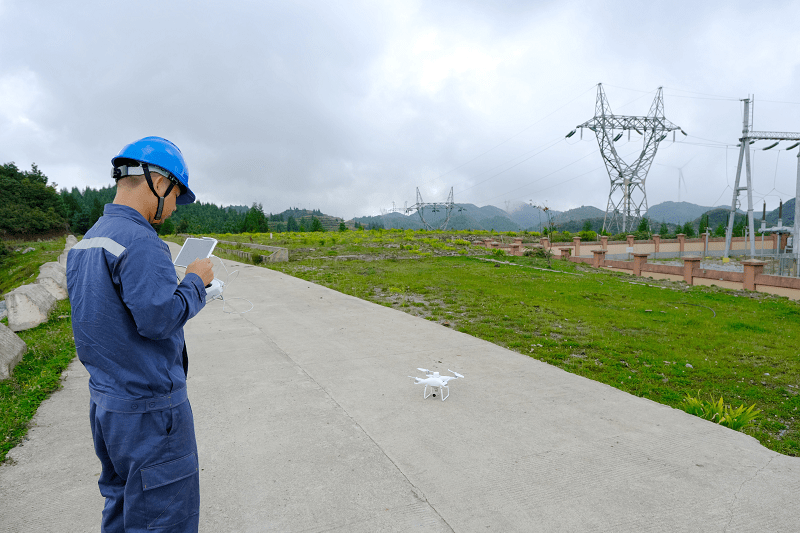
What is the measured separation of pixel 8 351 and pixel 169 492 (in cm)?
470

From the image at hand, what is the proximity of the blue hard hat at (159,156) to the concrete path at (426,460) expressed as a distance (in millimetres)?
1890

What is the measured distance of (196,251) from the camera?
7.44ft

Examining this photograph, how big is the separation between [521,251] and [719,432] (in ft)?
74.9

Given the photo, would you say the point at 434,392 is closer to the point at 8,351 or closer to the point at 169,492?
the point at 169,492

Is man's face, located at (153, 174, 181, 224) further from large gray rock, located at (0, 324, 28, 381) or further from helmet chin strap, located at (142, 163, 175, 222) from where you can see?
large gray rock, located at (0, 324, 28, 381)

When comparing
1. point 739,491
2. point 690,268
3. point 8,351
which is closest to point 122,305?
point 739,491

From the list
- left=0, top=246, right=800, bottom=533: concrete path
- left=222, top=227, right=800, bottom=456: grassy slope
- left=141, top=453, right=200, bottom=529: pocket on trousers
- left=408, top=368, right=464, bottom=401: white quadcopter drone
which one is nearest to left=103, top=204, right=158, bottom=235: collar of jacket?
left=141, top=453, right=200, bottom=529: pocket on trousers

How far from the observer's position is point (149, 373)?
1673mm

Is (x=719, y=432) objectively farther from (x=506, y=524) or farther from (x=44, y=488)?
(x=44, y=488)

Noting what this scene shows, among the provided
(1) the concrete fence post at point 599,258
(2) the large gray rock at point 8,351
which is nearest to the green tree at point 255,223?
(1) the concrete fence post at point 599,258

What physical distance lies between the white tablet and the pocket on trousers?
0.97 m

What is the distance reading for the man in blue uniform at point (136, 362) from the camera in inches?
63.6

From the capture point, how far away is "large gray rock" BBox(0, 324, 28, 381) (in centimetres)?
458

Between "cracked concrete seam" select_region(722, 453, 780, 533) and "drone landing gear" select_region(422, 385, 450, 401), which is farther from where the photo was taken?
"drone landing gear" select_region(422, 385, 450, 401)
